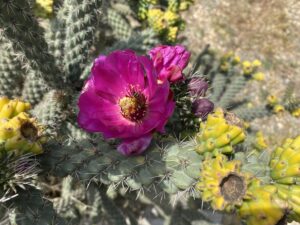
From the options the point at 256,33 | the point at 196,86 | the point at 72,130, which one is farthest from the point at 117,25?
the point at 256,33

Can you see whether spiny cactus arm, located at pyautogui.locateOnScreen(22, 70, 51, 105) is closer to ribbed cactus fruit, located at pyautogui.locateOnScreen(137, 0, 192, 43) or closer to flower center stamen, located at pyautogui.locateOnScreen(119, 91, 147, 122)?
flower center stamen, located at pyautogui.locateOnScreen(119, 91, 147, 122)

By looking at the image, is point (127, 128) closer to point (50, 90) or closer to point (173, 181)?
point (173, 181)

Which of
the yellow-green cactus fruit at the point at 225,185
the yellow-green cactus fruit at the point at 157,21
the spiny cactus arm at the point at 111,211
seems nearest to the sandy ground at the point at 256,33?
the yellow-green cactus fruit at the point at 157,21

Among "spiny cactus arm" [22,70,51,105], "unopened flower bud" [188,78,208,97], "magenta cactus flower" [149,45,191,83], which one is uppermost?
"magenta cactus flower" [149,45,191,83]

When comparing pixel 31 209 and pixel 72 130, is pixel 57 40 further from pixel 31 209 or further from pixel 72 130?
pixel 31 209

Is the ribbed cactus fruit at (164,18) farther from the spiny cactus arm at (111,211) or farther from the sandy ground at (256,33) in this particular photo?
the sandy ground at (256,33)

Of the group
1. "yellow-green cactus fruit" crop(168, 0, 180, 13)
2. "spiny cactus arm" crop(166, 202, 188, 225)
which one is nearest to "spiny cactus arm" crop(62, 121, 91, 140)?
"spiny cactus arm" crop(166, 202, 188, 225)

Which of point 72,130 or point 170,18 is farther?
point 170,18
